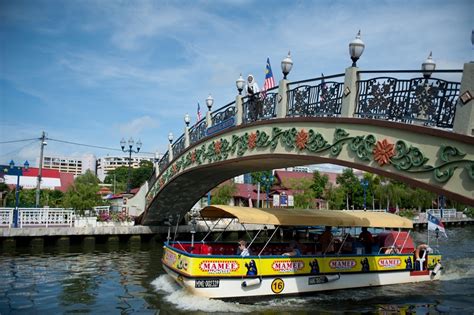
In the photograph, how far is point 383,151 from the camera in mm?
11039

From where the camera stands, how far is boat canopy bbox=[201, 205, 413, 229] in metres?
13.5

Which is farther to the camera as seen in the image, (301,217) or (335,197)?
(335,197)

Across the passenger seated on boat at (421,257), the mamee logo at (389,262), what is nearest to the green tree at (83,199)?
the mamee logo at (389,262)

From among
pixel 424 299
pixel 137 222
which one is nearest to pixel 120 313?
pixel 424 299

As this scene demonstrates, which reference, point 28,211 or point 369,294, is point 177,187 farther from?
point 369,294

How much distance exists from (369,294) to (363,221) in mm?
2349

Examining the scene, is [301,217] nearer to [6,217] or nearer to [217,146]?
[217,146]

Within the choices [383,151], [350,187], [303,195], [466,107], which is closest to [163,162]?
[383,151]

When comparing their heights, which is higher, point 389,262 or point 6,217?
point 6,217

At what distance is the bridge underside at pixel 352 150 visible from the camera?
9508mm

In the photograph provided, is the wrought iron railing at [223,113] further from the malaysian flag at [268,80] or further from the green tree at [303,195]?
the green tree at [303,195]

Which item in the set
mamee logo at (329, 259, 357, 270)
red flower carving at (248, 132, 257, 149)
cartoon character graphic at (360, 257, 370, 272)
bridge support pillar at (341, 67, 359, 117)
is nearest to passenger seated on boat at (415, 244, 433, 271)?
cartoon character graphic at (360, 257, 370, 272)

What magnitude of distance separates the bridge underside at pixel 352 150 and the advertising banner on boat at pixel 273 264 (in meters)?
3.21

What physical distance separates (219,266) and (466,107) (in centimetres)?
748
